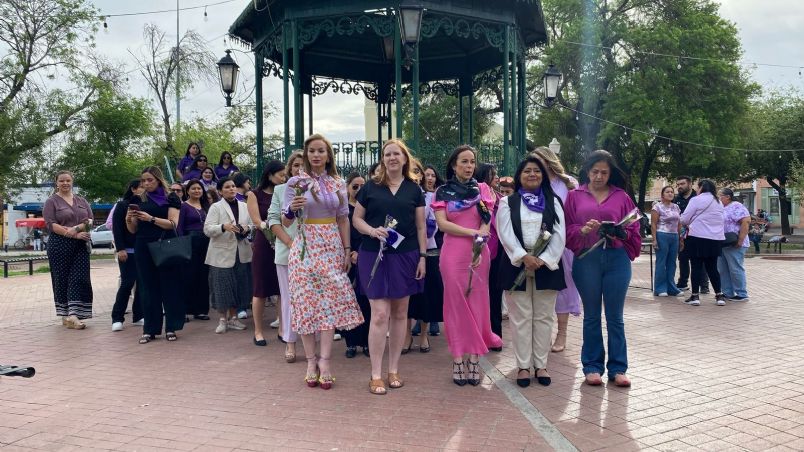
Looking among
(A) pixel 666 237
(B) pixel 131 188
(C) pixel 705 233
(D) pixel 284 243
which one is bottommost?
(A) pixel 666 237

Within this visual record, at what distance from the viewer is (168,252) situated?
637 cm

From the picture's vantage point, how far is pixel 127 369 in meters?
5.43

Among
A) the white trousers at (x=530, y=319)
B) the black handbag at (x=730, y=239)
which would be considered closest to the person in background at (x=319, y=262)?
the white trousers at (x=530, y=319)

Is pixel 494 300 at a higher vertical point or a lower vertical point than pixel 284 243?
lower

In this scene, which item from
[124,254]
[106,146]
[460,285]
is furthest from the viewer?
[106,146]

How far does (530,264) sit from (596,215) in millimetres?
674

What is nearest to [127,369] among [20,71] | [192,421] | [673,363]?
[192,421]

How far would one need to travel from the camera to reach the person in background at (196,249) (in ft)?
23.9

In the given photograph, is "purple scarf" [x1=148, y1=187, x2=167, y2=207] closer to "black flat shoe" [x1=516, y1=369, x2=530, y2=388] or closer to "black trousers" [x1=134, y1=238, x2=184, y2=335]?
"black trousers" [x1=134, y1=238, x2=184, y2=335]

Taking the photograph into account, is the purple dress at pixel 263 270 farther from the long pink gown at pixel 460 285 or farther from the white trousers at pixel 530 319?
the white trousers at pixel 530 319

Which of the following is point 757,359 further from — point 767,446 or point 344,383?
point 344,383

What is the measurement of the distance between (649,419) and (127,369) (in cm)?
452

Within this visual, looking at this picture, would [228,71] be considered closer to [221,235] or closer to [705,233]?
[221,235]

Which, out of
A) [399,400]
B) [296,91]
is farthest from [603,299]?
[296,91]
